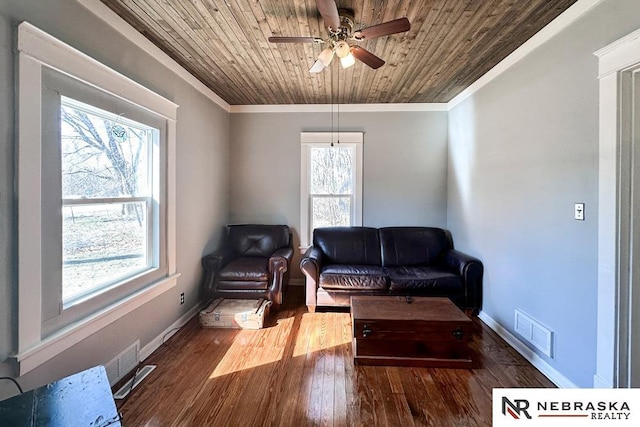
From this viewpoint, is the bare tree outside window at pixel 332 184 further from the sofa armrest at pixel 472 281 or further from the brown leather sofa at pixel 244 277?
the sofa armrest at pixel 472 281

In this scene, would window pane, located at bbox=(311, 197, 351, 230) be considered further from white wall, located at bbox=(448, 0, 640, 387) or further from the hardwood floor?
the hardwood floor

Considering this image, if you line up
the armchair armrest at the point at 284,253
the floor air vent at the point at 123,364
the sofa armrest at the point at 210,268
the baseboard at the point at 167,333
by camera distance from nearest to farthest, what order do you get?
the floor air vent at the point at 123,364 < the baseboard at the point at 167,333 < the sofa armrest at the point at 210,268 < the armchair armrest at the point at 284,253

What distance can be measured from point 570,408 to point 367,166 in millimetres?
3224

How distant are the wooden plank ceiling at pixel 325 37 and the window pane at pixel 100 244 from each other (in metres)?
1.38

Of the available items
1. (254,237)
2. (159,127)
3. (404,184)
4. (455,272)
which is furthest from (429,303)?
(159,127)

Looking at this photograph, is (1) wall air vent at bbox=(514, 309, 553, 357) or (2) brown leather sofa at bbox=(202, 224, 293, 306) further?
(2) brown leather sofa at bbox=(202, 224, 293, 306)

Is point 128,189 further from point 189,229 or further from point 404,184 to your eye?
point 404,184

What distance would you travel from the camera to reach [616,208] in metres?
1.60

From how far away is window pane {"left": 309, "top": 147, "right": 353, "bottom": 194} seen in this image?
Answer: 4.22 metres

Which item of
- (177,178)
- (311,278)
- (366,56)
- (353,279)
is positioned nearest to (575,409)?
(353,279)

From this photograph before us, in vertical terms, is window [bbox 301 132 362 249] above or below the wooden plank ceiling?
below

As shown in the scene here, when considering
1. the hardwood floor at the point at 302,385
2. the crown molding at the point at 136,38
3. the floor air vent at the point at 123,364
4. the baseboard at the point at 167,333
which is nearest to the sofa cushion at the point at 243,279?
the baseboard at the point at 167,333

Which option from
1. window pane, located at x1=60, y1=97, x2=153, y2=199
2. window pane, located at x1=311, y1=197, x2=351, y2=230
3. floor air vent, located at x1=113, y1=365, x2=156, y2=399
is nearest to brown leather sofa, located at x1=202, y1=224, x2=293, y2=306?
window pane, located at x1=311, y1=197, x2=351, y2=230

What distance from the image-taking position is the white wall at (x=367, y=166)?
13.5 feet
